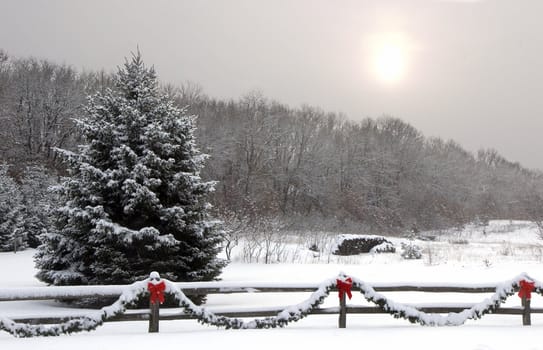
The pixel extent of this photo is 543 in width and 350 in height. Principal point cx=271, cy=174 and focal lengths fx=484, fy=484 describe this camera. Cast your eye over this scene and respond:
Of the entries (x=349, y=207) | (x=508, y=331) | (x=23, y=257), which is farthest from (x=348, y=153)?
(x=508, y=331)

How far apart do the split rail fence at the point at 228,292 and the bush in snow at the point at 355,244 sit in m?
16.1

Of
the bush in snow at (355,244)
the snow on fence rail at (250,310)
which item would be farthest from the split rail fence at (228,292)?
the bush in snow at (355,244)

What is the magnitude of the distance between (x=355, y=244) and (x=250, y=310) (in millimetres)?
18432

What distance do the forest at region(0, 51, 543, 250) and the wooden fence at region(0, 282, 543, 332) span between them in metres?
23.7

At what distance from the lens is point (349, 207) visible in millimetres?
55594

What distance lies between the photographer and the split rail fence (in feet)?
25.6

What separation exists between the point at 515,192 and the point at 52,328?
93126mm

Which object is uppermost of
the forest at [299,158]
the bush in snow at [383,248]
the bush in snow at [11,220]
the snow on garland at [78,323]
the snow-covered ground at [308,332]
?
the forest at [299,158]

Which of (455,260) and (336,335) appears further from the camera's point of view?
(455,260)

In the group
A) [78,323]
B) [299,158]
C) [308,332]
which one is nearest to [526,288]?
[308,332]

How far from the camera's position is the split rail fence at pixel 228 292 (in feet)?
25.6

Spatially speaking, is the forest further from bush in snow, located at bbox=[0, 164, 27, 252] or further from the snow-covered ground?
the snow-covered ground

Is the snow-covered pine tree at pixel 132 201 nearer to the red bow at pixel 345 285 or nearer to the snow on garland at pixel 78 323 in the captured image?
the snow on garland at pixel 78 323

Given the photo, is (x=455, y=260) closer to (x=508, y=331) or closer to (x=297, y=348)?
(x=508, y=331)
